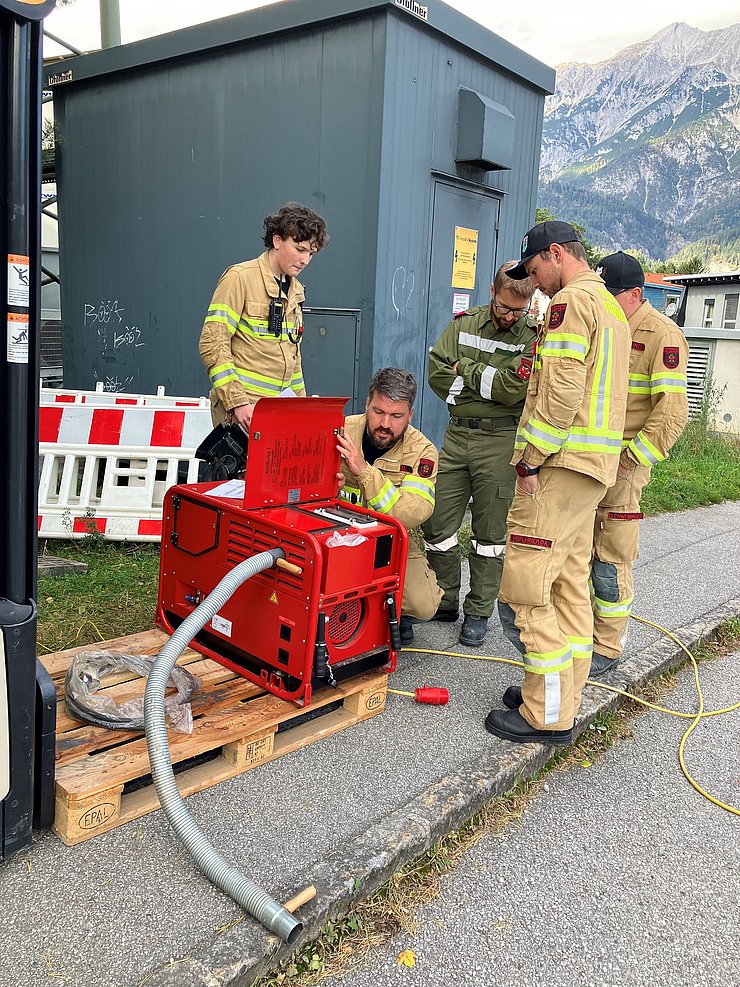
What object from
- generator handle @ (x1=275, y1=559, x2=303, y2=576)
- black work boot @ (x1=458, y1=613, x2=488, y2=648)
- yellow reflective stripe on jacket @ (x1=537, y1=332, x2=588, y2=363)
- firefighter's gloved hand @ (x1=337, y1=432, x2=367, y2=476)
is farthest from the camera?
black work boot @ (x1=458, y1=613, x2=488, y2=648)

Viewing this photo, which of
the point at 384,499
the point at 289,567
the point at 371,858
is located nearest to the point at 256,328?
the point at 384,499

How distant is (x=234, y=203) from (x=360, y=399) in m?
2.27

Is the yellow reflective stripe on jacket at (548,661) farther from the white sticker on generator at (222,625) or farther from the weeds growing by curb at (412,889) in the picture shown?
the white sticker on generator at (222,625)

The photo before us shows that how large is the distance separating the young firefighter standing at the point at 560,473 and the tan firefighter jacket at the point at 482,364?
0.91 m

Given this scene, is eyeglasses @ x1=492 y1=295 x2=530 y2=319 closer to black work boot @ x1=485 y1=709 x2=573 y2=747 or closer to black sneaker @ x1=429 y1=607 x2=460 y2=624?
black sneaker @ x1=429 y1=607 x2=460 y2=624

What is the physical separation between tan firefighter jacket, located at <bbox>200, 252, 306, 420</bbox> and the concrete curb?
216 centimetres

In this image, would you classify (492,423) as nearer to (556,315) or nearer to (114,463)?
(556,315)

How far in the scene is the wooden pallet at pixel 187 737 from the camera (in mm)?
2498

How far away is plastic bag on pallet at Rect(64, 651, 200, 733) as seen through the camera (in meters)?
2.87

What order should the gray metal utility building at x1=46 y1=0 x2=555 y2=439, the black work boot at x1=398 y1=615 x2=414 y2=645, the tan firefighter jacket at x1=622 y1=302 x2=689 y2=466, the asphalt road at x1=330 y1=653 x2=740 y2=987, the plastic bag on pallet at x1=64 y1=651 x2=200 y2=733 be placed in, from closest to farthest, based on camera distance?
the asphalt road at x1=330 y1=653 x2=740 y2=987
the plastic bag on pallet at x1=64 y1=651 x2=200 y2=733
the tan firefighter jacket at x1=622 y1=302 x2=689 y2=466
the black work boot at x1=398 y1=615 x2=414 y2=645
the gray metal utility building at x1=46 y1=0 x2=555 y2=439

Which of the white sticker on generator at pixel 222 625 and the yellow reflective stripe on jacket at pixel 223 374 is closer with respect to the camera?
the white sticker on generator at pixel 222 625

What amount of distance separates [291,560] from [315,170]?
466 cm

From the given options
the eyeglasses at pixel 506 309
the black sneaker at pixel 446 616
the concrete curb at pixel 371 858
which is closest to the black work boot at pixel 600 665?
the concrete curb at pixel 371 858

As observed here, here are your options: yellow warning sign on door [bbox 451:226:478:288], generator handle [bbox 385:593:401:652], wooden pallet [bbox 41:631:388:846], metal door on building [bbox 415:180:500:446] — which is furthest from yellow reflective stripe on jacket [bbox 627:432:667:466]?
yellow warning sign on door [bbox 451:226:478:288]
